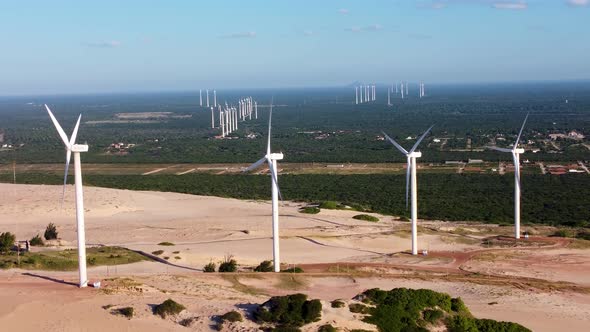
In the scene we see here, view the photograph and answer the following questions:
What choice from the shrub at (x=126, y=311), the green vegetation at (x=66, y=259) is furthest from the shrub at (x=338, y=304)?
the green vegetation at (x=66, y=259)

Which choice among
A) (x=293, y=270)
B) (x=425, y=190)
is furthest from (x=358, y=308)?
(x=425, y=190)

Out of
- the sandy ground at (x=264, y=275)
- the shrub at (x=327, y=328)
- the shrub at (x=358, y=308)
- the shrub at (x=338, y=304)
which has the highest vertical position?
the shrub at (x=338, y=304)

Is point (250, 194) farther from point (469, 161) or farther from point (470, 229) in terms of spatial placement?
point (469, 161)

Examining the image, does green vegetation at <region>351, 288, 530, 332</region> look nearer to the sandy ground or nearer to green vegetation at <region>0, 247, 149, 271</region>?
the sandy ground

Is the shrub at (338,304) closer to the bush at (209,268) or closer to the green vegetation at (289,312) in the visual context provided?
the green vegetation at (289,312)

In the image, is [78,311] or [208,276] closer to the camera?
[78,311]

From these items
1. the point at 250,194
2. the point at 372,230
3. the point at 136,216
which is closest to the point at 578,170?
the point at 250,194
